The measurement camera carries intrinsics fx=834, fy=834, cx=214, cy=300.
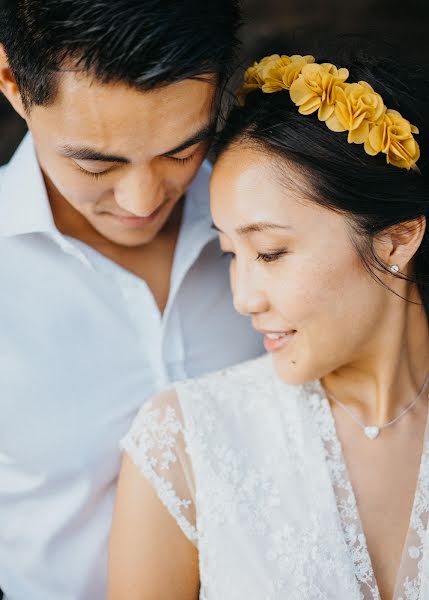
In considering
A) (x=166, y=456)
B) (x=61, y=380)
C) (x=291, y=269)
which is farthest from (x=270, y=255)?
(x=61, y=380)

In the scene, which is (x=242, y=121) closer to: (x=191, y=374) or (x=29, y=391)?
(x=191, y=374)

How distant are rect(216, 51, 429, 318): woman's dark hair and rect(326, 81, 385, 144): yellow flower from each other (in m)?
0.03

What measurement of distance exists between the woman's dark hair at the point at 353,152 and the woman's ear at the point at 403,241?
0.02m

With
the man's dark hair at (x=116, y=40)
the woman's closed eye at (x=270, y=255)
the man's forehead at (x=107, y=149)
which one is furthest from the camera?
the woman's closed eye at (x=270, y=255)

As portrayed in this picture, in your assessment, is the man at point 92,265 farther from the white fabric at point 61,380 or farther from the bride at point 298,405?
the bride at point 298,405

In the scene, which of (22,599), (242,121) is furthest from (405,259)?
(22,599)

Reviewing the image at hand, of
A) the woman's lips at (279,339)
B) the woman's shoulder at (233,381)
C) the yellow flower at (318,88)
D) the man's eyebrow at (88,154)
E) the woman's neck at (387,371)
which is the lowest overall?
the woman's neck at (387,371)

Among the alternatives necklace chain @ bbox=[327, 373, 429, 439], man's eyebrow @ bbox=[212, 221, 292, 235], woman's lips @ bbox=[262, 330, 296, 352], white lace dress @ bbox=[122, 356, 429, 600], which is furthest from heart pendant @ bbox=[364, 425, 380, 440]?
man's eyebrow @ bbox=[212, 221, 292, 235]

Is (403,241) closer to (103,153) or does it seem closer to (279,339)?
(279,339)

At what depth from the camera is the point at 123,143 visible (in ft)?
6.44

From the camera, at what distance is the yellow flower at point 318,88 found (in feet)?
6.66

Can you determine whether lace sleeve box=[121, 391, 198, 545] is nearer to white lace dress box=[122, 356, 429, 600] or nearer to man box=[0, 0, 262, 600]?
white lace dress box=[122, 356, 429, 600]

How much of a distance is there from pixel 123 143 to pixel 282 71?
1.54ft

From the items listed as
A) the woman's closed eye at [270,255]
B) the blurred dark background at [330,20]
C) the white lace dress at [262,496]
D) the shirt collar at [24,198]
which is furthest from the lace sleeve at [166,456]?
the blurred dark background at [330,20]
